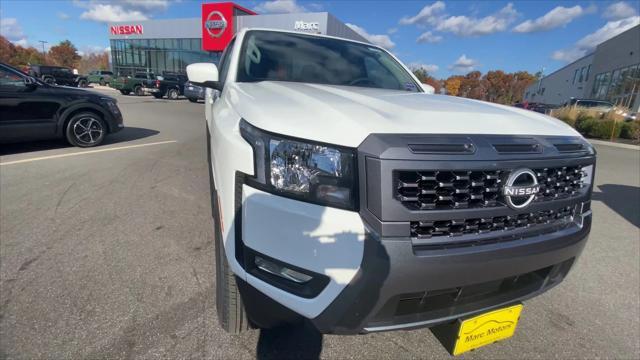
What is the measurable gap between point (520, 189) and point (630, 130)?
17.3 m

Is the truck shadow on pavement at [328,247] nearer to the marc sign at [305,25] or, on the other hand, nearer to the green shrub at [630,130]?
the green shrub at [630,130]

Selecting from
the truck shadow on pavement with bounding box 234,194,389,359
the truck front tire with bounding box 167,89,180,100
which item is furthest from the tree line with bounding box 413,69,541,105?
the truck shadow on pavement with bounding box 234,194,389,359

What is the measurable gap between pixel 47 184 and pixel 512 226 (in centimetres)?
518

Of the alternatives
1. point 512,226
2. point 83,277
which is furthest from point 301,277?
point 83,277

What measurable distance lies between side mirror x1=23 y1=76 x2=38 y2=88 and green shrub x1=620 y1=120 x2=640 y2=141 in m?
18.6

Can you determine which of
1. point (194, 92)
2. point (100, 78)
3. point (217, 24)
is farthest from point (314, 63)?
point (100, 78)

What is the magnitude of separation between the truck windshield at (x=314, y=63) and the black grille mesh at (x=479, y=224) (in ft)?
5.91

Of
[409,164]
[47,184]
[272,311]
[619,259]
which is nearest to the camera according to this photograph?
[409,164]

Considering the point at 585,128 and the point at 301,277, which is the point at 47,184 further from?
the point at 585,128

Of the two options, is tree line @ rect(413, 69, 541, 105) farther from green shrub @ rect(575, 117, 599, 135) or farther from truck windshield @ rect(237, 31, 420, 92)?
truck windshield @ rect(237, 31, 420, 92)

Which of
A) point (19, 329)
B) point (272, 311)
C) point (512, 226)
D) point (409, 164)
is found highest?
point (409, 164)

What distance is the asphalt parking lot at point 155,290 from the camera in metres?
1.88

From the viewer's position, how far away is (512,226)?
1453mm

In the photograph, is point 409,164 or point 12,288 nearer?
point 409,164
